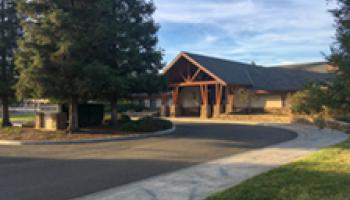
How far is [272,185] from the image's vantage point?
20.6ft

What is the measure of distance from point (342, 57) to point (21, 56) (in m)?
14.7

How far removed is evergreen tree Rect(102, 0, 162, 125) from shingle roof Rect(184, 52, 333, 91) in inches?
438

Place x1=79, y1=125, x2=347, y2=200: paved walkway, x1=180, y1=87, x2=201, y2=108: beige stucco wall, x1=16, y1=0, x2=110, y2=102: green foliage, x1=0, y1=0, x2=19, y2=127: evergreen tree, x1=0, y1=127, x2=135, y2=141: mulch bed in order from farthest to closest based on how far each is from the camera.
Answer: x1=180, y1=87, x2=201, y2=108: beige stucco wall < x1=0, y1=0, x2=19, y2=127: evergreen tree < x1=16, y1=0, x2=110, y2=102: green foliage < x1=0, y1=127, x2=135, y2=141: mulch bed < x1=79, y1=125, x2=347, y2=200: paved walkway

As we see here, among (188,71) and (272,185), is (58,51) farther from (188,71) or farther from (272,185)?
(188,71)

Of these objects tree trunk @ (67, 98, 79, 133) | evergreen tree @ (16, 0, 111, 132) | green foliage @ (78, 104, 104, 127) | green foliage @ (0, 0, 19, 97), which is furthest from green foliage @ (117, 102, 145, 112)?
evergreen tree @ (16, 0, 111, 132)

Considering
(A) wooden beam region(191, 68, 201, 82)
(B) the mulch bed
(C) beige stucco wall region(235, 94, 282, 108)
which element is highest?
(A) wooden beam region(191, 68, 201, 82)

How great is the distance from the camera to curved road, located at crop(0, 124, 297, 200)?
22.3 feet

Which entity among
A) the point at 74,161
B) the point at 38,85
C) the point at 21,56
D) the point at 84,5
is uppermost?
the point at 84,5

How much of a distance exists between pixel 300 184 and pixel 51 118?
1510 cm

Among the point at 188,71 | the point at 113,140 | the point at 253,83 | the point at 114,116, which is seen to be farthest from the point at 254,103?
the point at 113,140

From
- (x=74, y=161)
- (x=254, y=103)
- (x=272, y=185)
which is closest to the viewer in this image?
(x=272, y=185)

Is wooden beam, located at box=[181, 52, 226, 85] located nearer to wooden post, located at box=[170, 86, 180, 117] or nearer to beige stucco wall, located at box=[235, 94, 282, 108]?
beige stucco wall, located at box=[235, 94, 282, 108]

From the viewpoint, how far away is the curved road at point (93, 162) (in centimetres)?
680

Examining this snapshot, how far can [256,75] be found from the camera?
3459 cm
